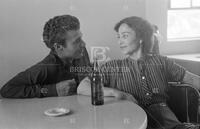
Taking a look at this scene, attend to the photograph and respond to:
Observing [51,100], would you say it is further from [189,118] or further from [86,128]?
[189,118]

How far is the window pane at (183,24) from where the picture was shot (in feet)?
5.78

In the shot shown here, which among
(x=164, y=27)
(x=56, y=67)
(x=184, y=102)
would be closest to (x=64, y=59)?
(x=56, y=67)

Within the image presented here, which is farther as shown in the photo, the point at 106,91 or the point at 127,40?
the point at 127,40

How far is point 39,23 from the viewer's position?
1646mm

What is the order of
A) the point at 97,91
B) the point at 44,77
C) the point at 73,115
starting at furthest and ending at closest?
the point at 44,77, the point at 97,91, the point at 73,115

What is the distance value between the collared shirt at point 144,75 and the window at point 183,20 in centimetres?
18

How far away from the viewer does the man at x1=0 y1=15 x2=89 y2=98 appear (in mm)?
1597

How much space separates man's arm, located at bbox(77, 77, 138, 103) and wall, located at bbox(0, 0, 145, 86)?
227mm

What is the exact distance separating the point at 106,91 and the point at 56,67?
1.06 ft

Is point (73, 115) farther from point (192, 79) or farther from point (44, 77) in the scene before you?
point (192, 79)

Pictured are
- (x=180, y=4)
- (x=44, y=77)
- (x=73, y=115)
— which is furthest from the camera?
(x=180, y=4)

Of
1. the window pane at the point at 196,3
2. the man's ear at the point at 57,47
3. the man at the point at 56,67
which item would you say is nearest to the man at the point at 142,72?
the man at the point at 56,67

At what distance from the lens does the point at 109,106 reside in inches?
55.2

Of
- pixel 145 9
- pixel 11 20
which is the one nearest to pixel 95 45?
pixel 145 9
